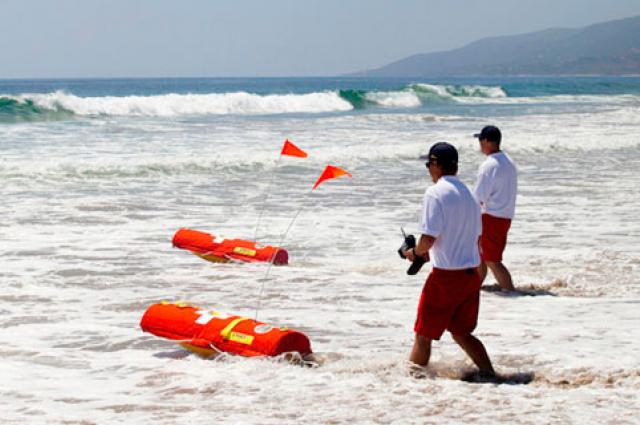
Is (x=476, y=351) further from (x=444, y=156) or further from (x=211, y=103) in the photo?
(x=211, y=103)

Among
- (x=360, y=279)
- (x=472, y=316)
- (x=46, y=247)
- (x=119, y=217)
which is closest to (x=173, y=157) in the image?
(x=119, y=217)

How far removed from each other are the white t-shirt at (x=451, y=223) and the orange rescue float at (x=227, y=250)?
4361mm

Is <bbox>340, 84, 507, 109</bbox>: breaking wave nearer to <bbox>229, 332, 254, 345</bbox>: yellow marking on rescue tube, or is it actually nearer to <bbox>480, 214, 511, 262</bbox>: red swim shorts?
<bbox>480, 214, 511, 262</bbox>: red swim shorts

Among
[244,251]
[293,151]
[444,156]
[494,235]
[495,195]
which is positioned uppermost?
[444,156]

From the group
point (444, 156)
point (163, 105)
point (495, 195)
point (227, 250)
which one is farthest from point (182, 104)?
point (444, 156)

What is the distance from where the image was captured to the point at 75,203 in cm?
1444

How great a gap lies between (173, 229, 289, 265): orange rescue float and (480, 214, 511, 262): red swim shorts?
2400 millimetres

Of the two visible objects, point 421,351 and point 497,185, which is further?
point 497,185

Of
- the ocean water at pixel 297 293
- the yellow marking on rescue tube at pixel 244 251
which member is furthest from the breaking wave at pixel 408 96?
the yellow marking on rescue tube at pixel 244 251

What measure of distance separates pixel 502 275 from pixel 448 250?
2932 millimetres

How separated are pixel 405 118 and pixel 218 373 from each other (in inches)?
1406

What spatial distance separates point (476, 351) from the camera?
19.2 feet

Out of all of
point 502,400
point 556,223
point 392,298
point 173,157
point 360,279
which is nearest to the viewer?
point 502,400

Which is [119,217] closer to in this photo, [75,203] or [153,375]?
[75,203]
